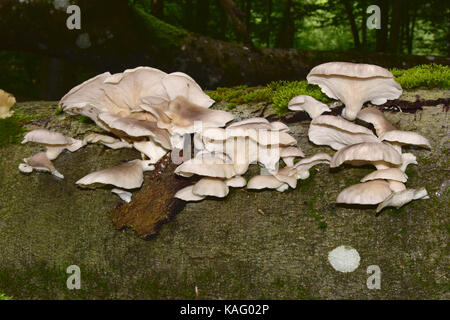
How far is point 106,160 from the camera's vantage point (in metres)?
3.04

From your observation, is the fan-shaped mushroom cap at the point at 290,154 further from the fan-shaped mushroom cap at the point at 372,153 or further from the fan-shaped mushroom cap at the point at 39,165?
the fan-shaped mushroom cap at the point at 39,165

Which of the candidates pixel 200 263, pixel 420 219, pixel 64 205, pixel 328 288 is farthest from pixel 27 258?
pixel 420 219

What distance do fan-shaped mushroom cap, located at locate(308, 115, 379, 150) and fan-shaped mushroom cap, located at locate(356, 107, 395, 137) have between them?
14cm

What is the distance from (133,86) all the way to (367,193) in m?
1.84

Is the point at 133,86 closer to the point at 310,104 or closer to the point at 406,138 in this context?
the point at 310,104

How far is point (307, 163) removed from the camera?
8.17 feet

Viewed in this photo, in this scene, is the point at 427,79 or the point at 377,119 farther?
the point at 427,79

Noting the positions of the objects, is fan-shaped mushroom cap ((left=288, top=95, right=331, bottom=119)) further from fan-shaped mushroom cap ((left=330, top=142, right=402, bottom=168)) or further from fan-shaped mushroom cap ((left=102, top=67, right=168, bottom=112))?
fan-shaped mushroom cap ((left=102, top=67, right=168, bottom=112))

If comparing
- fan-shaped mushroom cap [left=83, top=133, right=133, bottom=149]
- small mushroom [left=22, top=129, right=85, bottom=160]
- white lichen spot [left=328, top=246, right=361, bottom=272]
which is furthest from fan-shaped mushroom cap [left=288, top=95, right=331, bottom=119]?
small mushroom [left=22, top=129, right=85, bottom=160]

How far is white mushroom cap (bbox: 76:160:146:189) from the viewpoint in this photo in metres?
2.54

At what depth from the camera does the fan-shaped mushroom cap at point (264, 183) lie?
244 cm

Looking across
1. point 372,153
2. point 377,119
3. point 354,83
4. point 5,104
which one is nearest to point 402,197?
point 372,153

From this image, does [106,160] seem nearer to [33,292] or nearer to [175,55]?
[33,292]

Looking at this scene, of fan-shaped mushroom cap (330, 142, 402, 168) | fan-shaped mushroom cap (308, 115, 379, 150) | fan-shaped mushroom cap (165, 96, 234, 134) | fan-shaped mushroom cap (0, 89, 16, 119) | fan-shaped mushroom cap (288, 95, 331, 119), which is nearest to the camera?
fan-shaped mushroom cap (330, 142, 402, 168)
